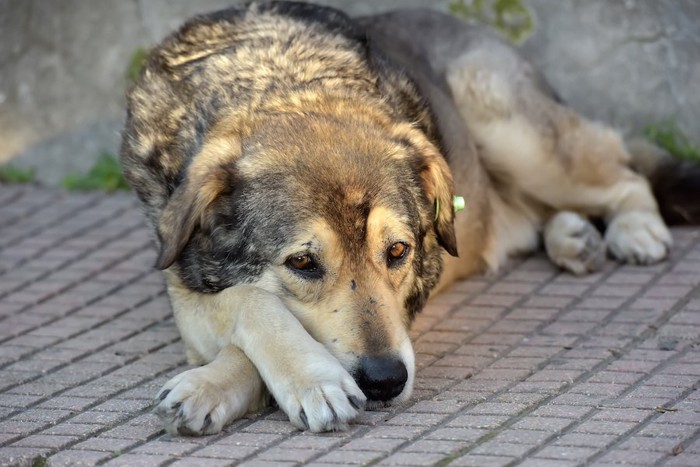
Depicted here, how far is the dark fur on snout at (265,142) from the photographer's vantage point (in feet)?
15.8

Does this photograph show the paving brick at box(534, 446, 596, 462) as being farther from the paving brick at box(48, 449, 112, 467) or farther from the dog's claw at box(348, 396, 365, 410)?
the paving brick at box(48, 449, 112, 467)

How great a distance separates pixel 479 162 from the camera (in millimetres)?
6887

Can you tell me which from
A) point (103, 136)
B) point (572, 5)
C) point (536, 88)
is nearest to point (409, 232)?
point (536, 88)

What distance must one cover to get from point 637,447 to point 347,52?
2481 millimetres

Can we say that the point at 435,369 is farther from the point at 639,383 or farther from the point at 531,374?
the point at 639,383

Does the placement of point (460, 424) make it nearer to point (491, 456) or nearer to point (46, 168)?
point (491, 456)

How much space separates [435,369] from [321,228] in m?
1.00

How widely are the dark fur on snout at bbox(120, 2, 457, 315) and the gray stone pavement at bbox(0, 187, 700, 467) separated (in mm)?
561

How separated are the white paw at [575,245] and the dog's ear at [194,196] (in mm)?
2442

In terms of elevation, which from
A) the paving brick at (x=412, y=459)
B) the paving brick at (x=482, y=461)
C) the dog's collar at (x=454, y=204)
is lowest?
the paving brick at (x=412, y=459)

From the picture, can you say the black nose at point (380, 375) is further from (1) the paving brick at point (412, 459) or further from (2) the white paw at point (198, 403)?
(2) the white paw at point (198, 403)

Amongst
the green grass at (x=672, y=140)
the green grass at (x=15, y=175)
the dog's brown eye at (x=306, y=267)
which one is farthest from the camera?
the green grass at (x=15, y=175)

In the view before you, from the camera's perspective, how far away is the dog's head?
464 centimetres

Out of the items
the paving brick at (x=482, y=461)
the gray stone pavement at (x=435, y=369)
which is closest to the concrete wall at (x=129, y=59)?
the gray stone pavement at (x=435, y=369)
